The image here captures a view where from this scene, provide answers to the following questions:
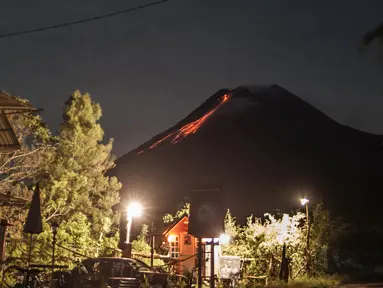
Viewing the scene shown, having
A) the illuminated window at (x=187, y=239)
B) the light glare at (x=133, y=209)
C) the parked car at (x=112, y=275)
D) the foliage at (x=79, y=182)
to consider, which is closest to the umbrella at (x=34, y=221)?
the parked car at (x=112, y=275)

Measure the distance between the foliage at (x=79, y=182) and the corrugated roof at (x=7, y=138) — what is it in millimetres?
5173

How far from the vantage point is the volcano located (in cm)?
4078

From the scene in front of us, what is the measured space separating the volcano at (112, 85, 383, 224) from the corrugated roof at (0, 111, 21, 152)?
47.6ft

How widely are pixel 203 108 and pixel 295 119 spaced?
22.2m

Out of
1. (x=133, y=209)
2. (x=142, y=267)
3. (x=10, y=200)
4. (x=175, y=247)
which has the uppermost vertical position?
(x=133, y=209)

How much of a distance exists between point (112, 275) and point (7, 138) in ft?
14.7

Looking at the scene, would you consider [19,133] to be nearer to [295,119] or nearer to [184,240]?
[184,240]

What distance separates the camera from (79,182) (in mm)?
20594

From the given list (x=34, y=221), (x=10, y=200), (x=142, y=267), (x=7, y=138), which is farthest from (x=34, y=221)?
(x=142, y=267)

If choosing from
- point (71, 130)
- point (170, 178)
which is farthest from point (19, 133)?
point (170, 178)

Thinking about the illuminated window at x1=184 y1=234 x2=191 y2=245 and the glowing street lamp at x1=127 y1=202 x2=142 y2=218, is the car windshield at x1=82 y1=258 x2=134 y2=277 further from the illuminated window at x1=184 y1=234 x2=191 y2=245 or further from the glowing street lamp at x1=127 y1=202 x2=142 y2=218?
the illuminated window at x1=184 y1=234 x2=191 y2=245

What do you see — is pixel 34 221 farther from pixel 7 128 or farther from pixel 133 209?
pixel 133 209

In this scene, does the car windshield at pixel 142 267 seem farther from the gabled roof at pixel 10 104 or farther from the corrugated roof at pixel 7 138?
the gabled roof at pixel 10 104

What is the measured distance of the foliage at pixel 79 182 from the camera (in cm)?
1952
